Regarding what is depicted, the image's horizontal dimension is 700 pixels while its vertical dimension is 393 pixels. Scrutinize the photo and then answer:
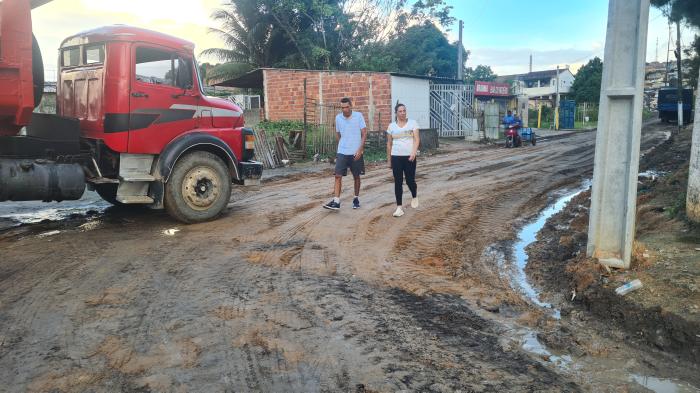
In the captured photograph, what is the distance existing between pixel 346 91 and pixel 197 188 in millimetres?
16217

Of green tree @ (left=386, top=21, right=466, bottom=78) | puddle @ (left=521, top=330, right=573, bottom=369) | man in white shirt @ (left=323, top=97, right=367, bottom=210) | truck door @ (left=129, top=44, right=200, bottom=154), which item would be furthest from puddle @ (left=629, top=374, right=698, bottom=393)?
green tree @ (left=386, top=21, right=466, bottom=78)

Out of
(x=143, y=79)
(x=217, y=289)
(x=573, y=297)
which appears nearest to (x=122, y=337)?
(x=217, y=289)

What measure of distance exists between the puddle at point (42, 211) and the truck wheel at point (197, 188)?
1914 millimetres

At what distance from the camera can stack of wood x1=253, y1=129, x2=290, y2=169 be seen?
48.6 feet

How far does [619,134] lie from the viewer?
4898 millimetres

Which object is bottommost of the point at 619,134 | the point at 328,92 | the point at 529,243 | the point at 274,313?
the point at 274,313

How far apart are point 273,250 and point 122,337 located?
2.53m

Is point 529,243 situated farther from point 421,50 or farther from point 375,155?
point 421,50

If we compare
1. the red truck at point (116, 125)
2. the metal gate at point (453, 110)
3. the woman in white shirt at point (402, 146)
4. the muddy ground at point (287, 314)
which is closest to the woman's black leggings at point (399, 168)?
the woman in white shirt at point (402, 146)

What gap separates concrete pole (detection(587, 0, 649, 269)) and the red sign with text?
26.6 meters

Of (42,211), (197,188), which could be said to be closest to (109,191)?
(42,211)

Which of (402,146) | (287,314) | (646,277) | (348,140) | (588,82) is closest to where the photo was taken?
(287,314)

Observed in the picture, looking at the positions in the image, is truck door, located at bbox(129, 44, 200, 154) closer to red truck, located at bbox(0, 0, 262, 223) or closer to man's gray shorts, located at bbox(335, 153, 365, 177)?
red truck, located at bbox(0, 0, 262, 223)

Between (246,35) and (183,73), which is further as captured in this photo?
(246,35)
